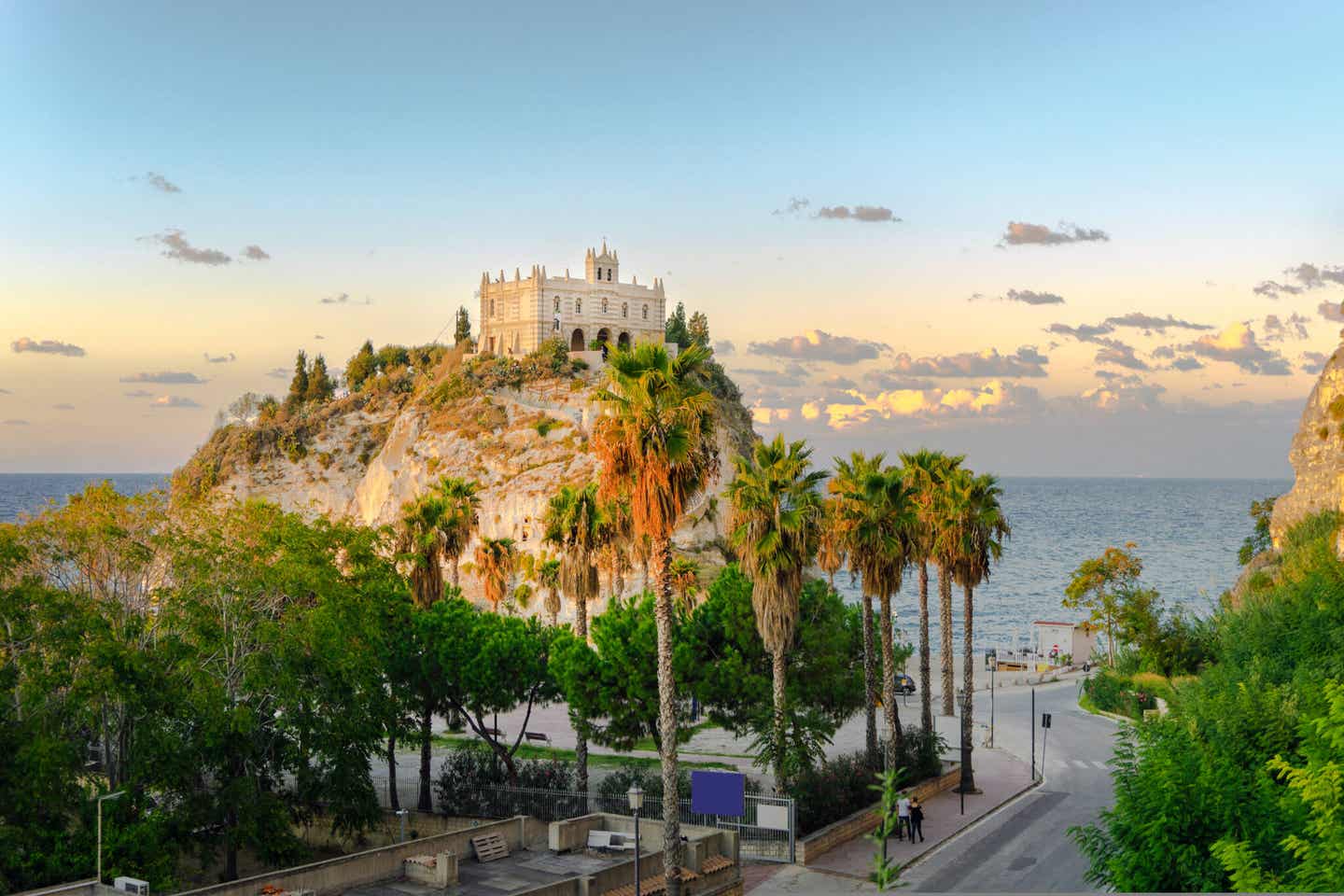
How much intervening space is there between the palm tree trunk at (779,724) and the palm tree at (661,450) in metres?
7.09

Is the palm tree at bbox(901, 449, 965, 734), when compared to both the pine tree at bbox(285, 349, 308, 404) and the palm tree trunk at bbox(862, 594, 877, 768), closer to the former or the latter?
the palm tree trunk at bbox(862, 594, 877, 768)

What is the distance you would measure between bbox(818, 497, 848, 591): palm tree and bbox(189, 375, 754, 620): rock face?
63.9m

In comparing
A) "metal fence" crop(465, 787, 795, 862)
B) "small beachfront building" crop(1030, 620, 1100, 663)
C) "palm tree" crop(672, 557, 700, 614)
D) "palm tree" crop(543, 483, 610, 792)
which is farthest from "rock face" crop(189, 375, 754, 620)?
"metal fence" crop(465, 787, 795, 862)

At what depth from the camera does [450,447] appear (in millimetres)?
121125

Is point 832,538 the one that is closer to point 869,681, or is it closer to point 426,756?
point 869,681

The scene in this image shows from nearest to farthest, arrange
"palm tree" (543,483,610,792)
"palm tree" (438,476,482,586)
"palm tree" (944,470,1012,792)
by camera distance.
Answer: "palm tree" (944,470,1012,792) → "palm tree" (543,483,610,792) → "palm tree" (438,476,482,586)

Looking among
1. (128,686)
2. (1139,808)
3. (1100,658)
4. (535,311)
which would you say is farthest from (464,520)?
(535,311)

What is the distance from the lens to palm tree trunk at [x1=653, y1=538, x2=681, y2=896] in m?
29.2

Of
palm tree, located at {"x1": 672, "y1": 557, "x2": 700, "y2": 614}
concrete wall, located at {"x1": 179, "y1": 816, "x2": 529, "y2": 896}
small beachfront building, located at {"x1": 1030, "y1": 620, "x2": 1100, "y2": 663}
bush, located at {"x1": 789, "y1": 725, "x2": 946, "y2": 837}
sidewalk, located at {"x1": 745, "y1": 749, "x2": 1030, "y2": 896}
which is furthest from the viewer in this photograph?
small beachfront building, located at {"x1": 1030, "y1": 620, "x2": 1100, "y2": 663}

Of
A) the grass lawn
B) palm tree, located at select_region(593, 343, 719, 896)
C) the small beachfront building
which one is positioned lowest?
the small beachfront building

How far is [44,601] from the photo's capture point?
29.2 metres

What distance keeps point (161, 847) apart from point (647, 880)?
489 inches

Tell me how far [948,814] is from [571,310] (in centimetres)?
10228

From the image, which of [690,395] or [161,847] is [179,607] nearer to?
[161,847]
